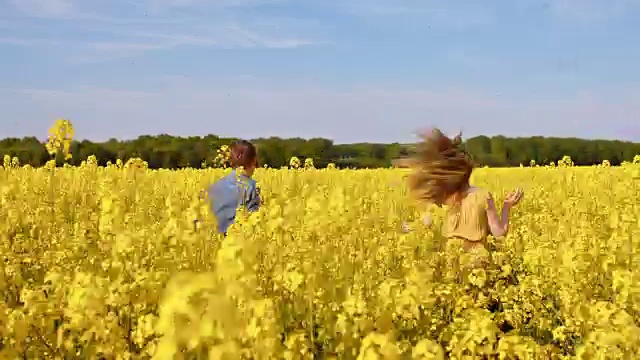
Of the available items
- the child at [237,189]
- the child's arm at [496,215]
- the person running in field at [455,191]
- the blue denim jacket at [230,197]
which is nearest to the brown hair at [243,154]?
the child at [237,189]

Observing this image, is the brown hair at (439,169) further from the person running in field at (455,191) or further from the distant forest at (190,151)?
the distant forest at (190,151)

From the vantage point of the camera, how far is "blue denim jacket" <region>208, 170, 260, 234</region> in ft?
23.1

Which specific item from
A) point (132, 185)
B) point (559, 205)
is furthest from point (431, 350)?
point (132, 185)

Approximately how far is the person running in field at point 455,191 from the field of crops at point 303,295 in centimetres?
25

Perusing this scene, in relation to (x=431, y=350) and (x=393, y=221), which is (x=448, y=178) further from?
(x=431, y=350)

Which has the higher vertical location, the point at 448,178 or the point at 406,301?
the point at 448,178

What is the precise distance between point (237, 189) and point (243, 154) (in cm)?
45

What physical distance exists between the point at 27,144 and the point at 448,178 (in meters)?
25.3

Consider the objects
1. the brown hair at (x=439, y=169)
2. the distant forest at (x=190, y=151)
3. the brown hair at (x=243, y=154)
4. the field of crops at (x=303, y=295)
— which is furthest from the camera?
the distant forest at (x=190, y=151)

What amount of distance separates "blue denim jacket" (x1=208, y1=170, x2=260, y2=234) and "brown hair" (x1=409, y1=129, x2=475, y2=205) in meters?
1.91

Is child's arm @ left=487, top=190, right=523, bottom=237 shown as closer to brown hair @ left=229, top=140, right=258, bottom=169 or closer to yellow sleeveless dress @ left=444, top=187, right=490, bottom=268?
yellow sleeveless dress @ left=444, top=187, right=490, bottom=268

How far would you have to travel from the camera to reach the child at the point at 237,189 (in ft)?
22.9

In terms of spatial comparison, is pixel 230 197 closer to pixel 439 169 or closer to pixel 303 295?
pixel 439 169

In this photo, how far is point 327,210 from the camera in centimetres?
603
